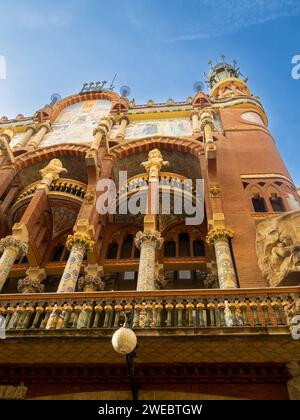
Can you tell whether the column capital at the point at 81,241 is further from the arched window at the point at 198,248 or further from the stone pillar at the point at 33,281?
the arched window at the point at 198,248

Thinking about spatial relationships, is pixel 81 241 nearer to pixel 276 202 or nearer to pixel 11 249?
pixel 11 249

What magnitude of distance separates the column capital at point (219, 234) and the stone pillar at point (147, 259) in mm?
1528

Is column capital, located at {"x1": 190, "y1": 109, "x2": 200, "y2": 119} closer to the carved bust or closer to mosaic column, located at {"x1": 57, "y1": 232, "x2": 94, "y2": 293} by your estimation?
the carved bust

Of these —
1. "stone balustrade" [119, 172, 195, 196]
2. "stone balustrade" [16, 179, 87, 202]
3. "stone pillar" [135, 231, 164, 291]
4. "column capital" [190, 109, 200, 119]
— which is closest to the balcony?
"stone pillar" [135, 231, 164, 291]

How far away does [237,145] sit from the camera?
55.5ft

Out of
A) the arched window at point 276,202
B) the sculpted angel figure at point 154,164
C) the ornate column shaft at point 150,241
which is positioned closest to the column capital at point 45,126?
the sculpted angel figure at point 154,164

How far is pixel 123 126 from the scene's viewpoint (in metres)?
20.0

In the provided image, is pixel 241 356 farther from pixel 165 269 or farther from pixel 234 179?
pixel 234 179

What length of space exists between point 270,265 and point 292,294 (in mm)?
1980

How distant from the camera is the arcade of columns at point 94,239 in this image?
1030 cm

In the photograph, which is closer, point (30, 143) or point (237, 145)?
point (237, 145)

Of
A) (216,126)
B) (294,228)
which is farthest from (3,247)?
(216,126)

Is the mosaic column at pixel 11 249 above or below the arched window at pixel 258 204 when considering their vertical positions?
below

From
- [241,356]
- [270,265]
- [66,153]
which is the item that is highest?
[66,153]
